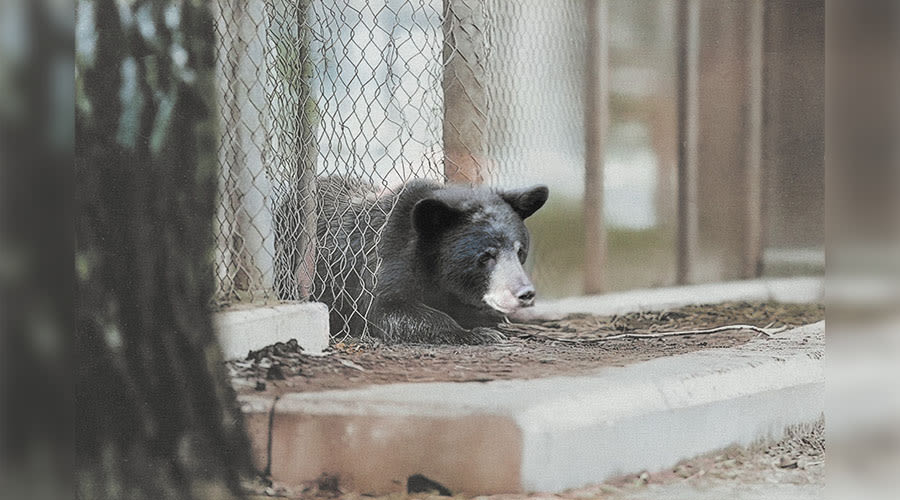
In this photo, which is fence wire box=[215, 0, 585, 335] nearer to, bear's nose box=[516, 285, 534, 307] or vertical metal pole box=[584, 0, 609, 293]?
vertical metal pole box=[584, 0, 609, 293]

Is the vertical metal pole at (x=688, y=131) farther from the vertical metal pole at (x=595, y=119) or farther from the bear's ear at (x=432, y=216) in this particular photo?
the bear's ear at (x=432, y=216)

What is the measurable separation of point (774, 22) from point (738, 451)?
1.74m

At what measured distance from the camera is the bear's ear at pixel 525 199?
3531 millimetres

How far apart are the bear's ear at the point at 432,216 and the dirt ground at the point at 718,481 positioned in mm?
1329

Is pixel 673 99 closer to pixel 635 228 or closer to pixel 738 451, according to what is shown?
pixel 635 228

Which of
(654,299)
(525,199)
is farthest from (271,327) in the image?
(654,299)

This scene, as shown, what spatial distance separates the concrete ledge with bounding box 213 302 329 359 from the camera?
8.62 ft

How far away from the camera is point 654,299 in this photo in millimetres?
4008

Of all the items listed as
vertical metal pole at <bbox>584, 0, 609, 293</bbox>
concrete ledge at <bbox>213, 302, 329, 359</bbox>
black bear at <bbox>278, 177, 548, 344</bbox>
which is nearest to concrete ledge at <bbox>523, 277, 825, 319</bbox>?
vertical metal pole at <bbox>584, 0, 609, 293</bbox>

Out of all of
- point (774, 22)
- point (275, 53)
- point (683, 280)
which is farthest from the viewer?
point (683, 280)

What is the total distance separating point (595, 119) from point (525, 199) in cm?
60
